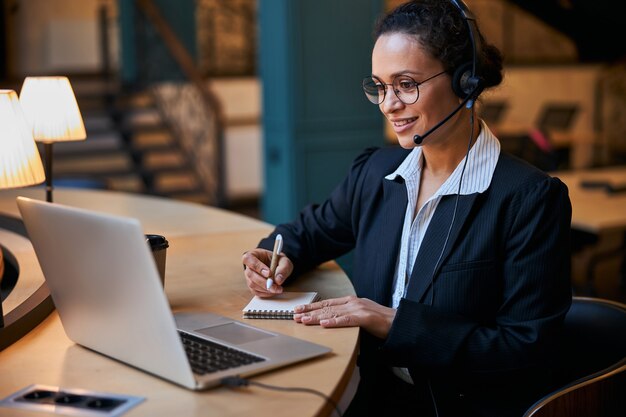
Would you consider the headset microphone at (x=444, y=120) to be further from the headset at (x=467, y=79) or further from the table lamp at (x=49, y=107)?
the table lamp at (x=49, y=107)

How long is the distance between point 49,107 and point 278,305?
3.75 ft

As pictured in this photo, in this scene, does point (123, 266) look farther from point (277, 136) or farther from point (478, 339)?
point (277, 136)

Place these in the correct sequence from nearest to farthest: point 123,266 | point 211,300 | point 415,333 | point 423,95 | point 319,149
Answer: point 123,266 → point 415,333 → point 423,95 → point 211,300 → point 319,149

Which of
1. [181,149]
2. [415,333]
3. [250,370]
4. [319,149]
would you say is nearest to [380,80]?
[415,333]

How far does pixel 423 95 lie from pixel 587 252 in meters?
5.06

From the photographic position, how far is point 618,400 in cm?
176

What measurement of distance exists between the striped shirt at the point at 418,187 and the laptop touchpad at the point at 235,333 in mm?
433

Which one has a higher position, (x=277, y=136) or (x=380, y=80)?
(x=380, y=80)

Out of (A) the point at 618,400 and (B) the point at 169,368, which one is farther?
(A) the point at 618,400

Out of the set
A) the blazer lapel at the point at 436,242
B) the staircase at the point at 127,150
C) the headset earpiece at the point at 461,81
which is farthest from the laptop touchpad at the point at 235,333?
the staircase at the point at 127,150

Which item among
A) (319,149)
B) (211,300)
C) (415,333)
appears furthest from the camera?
(319,149)

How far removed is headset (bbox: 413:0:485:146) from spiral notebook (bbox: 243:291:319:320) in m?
0.45

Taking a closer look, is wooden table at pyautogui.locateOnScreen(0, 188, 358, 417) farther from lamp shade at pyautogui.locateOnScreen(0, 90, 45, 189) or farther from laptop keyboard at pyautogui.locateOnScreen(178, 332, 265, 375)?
lamp shade at pyautogui.locateOnScreen(0, 90, 45, 189)

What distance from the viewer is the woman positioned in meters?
1.73
